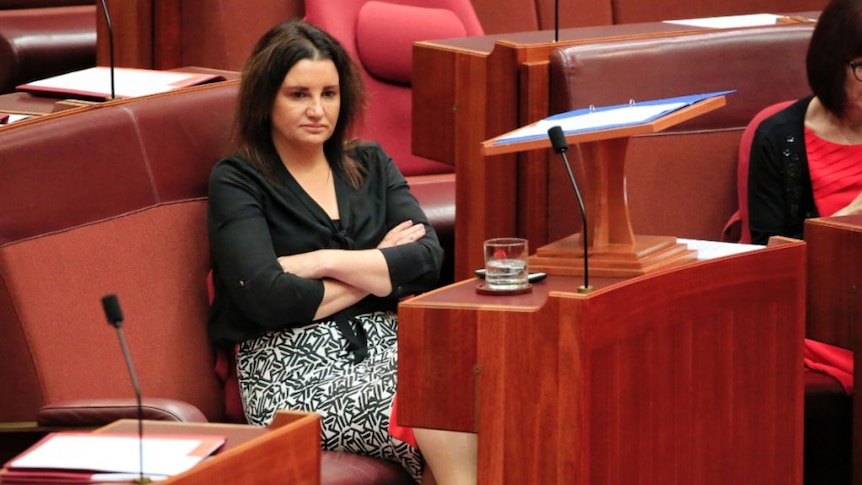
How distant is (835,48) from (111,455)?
1.46m

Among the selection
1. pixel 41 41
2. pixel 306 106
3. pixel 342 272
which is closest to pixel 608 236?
pixel 342 272

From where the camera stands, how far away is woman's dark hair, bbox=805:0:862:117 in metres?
2.36

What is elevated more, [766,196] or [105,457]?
[766,196]

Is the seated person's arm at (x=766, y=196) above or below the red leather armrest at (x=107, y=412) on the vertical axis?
above

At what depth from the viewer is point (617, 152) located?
1.89 m

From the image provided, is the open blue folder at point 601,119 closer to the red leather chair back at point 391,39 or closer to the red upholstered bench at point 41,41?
the red leather chair back at point 391,39

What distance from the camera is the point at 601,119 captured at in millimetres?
1903

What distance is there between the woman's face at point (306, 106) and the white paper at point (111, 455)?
86 centimetres

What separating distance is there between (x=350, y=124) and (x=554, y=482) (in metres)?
0.84

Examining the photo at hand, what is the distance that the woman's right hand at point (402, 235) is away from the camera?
7.47 ft

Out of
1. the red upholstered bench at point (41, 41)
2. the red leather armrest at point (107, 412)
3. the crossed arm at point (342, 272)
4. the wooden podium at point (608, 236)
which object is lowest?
the red leather armrest at point (107, 412)

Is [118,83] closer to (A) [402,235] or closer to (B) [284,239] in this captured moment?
Result: (B) [284,239]

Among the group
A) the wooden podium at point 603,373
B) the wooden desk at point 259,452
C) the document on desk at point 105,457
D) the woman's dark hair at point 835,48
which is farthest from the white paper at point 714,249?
the document on desk at point 105,457

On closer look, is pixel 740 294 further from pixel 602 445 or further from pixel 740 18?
pixel 740 18
